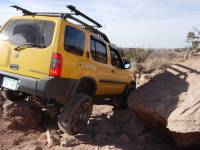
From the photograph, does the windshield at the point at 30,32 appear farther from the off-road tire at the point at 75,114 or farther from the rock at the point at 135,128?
the rock at the point at 135,128

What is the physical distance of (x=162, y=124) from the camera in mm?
7371

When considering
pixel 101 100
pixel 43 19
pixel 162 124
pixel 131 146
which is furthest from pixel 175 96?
pixel 43 19

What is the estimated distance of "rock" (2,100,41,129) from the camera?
24.6 ft

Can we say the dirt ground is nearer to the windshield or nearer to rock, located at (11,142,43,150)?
rock, located at (11,142,43,150)

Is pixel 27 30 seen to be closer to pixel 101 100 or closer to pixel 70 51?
pixel 70 51

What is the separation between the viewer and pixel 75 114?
6754 millimetres

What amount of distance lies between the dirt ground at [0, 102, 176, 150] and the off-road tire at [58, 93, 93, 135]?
0.86ft

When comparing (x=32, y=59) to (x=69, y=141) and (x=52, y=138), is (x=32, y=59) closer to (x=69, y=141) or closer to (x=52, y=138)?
(x=52, y=138)

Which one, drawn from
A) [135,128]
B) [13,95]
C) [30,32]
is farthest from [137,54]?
[30,32]

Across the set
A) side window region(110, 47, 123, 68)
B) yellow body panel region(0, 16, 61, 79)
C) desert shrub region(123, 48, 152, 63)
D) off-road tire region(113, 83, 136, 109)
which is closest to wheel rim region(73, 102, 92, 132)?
yellow body panel region(0, 16, 61, 79)

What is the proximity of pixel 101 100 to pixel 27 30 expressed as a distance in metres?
2.98

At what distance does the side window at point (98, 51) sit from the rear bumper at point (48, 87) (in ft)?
3.68

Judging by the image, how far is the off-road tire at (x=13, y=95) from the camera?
774 cm

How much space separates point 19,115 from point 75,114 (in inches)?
57.0
